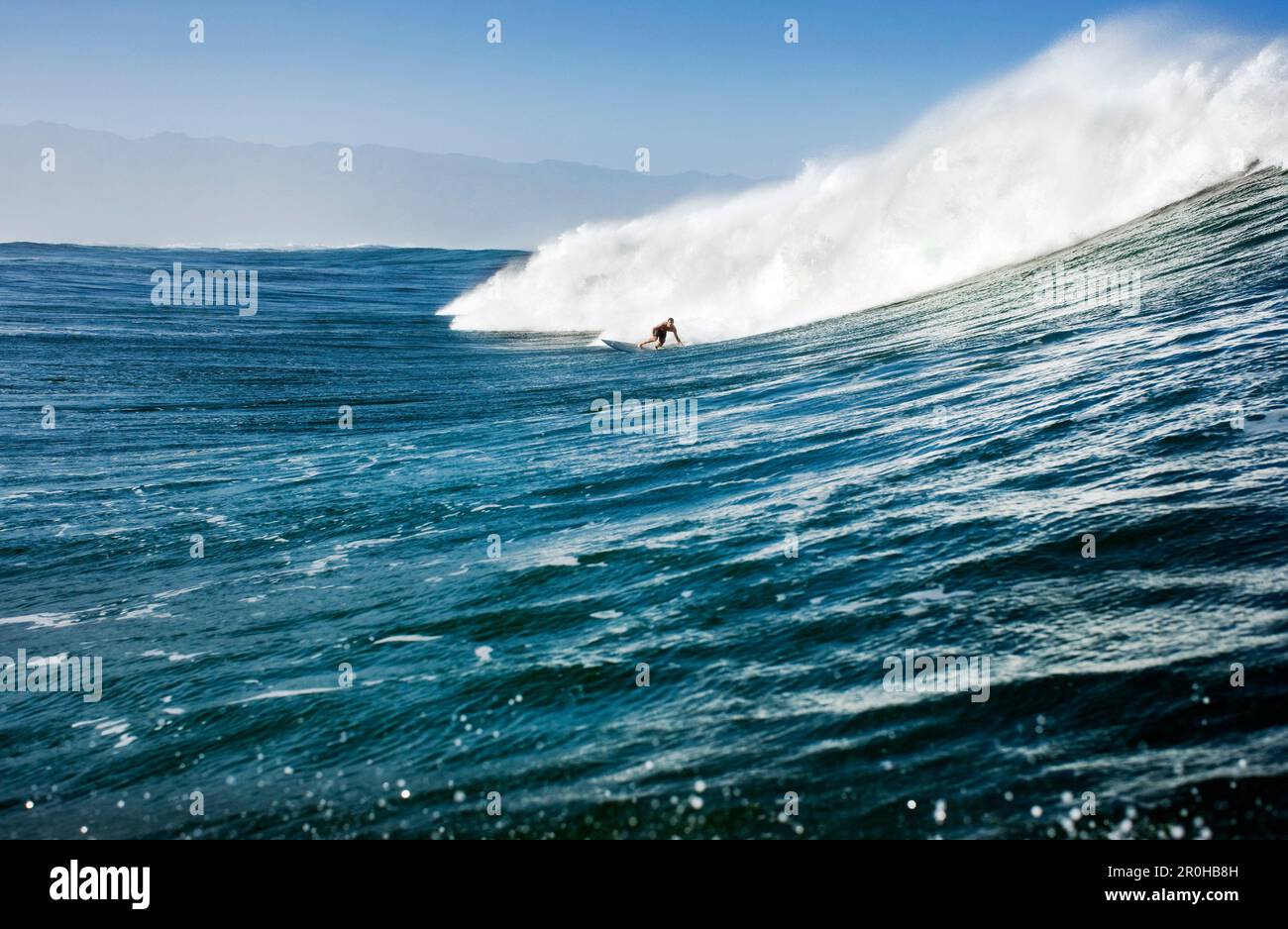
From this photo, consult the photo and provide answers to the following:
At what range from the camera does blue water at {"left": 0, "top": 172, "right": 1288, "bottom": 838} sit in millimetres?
4512

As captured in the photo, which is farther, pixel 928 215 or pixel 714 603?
pixel 928 215

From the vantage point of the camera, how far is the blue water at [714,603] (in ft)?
14.8

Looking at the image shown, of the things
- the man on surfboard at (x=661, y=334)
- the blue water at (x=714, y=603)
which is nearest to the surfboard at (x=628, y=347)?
the man on surfboard at (x=661, y=334)

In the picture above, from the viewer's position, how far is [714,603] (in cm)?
696

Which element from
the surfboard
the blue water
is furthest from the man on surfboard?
the blue water

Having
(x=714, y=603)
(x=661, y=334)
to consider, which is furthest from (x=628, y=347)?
(x=714, y=603)

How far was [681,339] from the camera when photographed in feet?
83.4

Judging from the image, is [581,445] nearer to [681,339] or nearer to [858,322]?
[858,322]

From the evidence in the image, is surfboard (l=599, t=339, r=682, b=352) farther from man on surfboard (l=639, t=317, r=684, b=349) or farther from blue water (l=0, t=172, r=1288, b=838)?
blue water (l=0, t=172, r=1288, b=838)

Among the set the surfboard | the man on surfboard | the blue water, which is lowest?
the blue water

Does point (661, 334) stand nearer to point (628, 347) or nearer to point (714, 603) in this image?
point (628, 347)

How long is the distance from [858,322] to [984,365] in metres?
8.34

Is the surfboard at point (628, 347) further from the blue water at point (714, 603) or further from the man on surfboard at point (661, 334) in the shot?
the blue water at point (714, 603)

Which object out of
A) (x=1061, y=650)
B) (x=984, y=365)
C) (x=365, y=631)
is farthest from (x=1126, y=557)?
(x=984, y=365)
